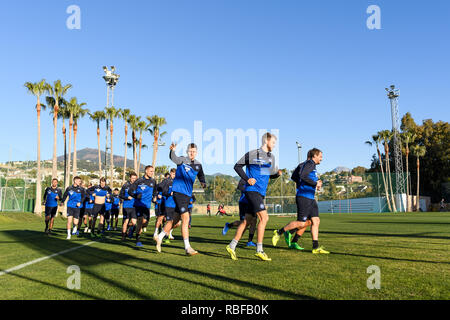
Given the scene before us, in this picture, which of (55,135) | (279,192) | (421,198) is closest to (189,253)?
(55,135)

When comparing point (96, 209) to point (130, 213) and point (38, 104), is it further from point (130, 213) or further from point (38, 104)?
point (38, 104)

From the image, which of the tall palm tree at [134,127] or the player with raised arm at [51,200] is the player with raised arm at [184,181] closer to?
the player with raised arm at [51,200]

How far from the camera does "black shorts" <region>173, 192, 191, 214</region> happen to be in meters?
7.49

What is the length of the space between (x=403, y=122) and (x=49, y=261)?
248 ft

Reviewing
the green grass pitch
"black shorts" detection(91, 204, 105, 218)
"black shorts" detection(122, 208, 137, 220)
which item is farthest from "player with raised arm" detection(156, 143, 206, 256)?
"black shorts" detection(91, 204, 105, 218)

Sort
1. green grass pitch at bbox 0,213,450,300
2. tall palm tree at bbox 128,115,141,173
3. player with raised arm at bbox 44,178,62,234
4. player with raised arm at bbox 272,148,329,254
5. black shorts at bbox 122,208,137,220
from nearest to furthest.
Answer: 1. green grass pitch at bbox 0,213,450,300
2. player with raised arm at bbox 272,148,329,254
3. black shorts at bbox 122,208,137,220
4. player with raised arm at bbox 44,178,62,234
5. tall palm tree at bbox 128,115,141,173

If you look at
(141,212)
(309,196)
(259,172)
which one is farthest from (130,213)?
(309,196)

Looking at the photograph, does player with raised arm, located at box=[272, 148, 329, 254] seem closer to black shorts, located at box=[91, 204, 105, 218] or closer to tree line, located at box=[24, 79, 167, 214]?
black shorts, located at box=[91, 204, 105, 218]

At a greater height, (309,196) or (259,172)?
(259,172)

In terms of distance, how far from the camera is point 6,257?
7137mm

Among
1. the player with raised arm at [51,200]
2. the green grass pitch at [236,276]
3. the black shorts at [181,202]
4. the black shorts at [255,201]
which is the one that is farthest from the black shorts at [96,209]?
the black shorts at [255,201]

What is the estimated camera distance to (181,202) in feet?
24.7

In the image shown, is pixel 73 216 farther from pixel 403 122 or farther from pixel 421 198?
pixel 403 122

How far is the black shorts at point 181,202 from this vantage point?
7.49 metres
